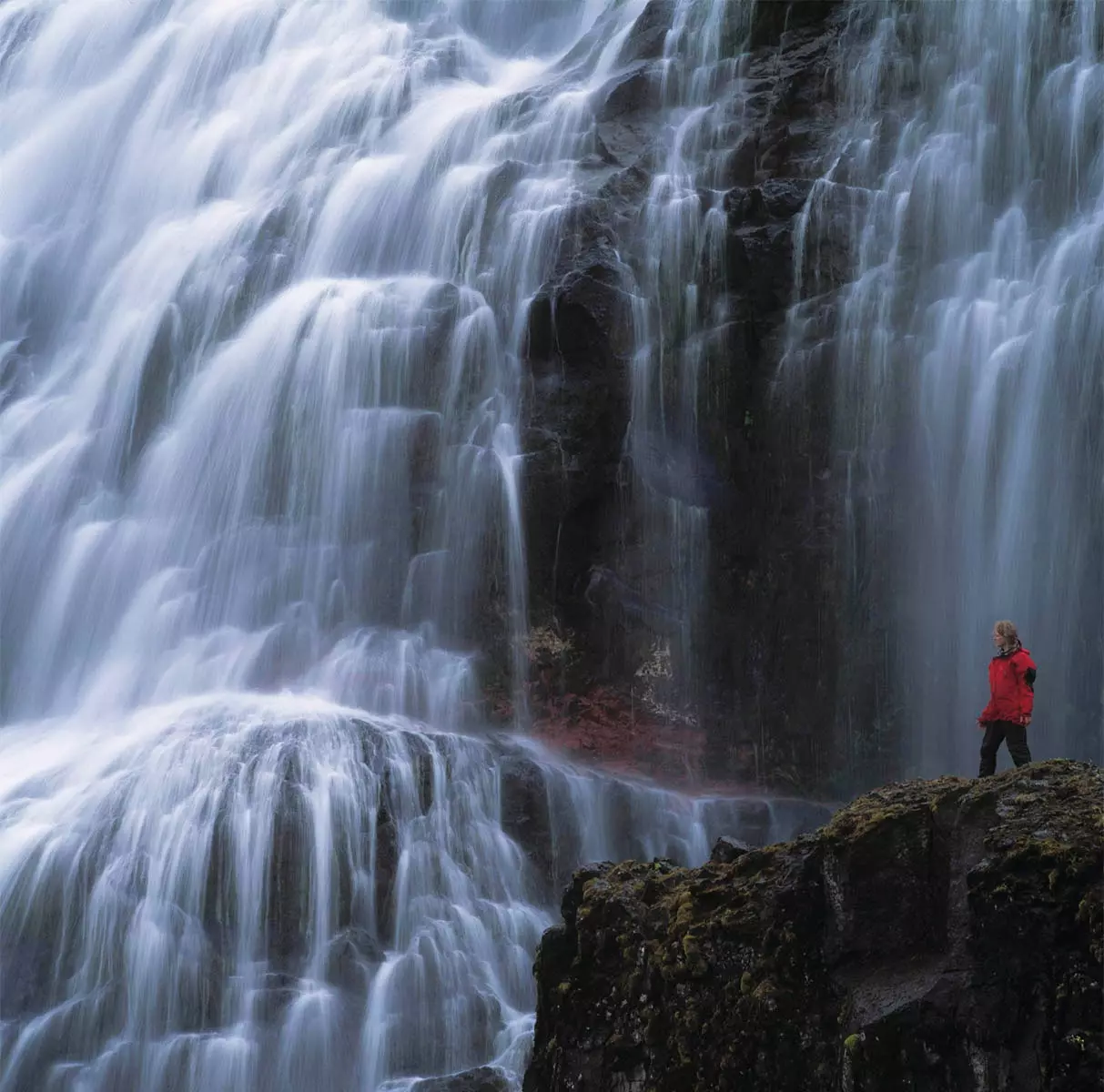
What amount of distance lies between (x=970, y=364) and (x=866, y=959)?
10.4 m

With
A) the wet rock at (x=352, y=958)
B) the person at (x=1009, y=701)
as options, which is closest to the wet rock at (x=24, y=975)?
the wet rock at (x=352, y=958)

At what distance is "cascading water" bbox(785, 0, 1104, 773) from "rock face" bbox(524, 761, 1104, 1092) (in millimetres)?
8136

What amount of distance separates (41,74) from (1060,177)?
21228 millimetres

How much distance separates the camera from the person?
28.2 ft

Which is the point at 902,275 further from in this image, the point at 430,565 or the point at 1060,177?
the point at 430,565

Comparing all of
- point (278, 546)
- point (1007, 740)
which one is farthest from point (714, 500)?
point (1007, 740)

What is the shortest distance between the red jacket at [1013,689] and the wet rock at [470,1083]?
424 centimetres

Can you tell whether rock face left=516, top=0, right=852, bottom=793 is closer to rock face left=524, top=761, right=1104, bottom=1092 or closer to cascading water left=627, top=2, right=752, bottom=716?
cascading water left=627, top=2, right=752, bottom=716

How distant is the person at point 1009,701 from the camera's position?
338 inches

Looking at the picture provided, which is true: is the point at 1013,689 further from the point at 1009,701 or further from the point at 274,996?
the point at 274,996

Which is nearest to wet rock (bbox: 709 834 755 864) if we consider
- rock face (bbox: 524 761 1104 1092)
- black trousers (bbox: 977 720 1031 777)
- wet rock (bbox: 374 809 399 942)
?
rock face (bbox: 524 761 1104 1092)

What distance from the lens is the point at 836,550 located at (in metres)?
14.9

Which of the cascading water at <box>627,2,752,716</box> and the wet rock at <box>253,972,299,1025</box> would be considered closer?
the wet rock at <box>253,972,299,1025</box>

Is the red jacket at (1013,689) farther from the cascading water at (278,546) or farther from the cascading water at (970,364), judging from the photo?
the cascading water at (970,364)
